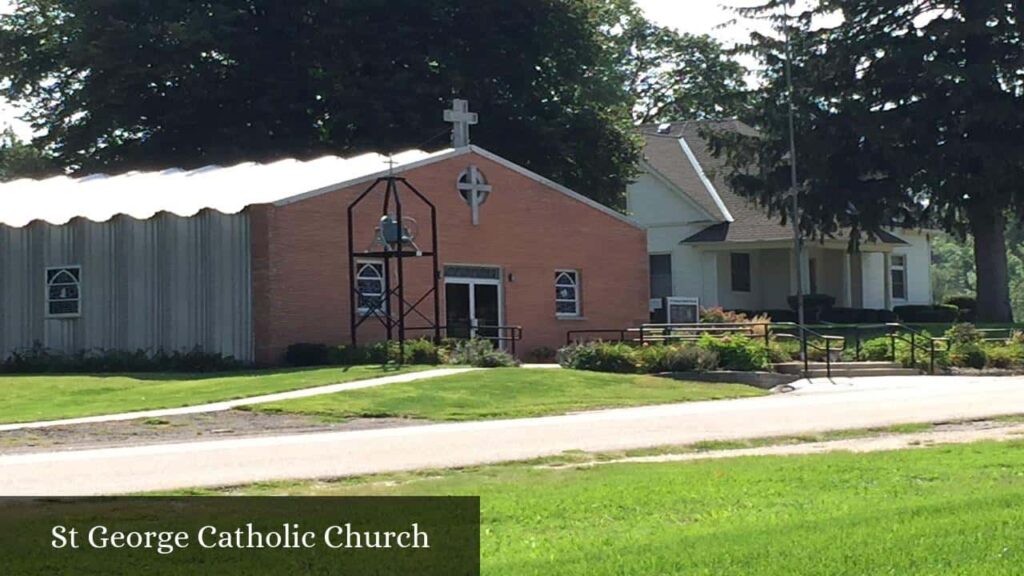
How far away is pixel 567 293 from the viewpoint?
126ft

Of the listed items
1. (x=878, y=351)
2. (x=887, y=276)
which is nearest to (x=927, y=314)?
(x=887, y=276)

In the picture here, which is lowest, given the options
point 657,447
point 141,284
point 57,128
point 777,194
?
point 657,447

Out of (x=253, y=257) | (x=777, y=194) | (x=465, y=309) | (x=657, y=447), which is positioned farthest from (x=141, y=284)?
(x=777, y=194)

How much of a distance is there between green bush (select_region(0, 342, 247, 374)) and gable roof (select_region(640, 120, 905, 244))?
2257 cm

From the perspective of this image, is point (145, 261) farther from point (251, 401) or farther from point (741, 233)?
point (741, 233)

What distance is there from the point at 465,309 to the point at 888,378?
33.7 ft

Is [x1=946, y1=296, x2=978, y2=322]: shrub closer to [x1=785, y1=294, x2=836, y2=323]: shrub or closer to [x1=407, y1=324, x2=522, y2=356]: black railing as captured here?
[x1=785, y1=294, x2=836, y2=323]: shrub

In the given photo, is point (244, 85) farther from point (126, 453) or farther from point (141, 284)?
point (126, 453)

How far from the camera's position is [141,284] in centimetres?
3291

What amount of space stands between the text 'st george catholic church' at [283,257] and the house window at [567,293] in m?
0.05

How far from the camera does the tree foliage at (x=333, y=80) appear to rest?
47.1 meters

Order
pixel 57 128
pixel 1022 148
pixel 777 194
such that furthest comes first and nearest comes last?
1. pixel 57 128
2. pixel 777 194
3. pixel 1022 148

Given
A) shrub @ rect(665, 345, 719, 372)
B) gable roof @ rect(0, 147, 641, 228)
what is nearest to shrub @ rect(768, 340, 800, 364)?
shrub @ rect(665, 345, 719, 372)

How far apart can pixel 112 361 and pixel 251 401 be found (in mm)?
10486
